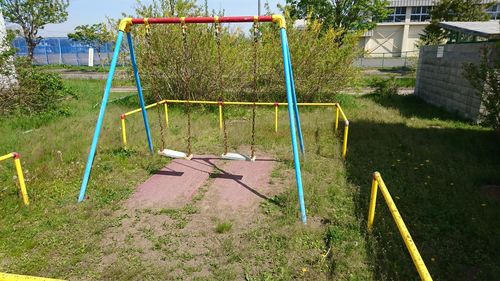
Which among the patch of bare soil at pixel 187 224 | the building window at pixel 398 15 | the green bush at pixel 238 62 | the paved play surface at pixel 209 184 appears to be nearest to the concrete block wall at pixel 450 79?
the green bush at pixel 238 62

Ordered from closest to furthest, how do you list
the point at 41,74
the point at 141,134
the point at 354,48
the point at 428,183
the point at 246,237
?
the point at 246,237, the point at 428,183, the point at 141,134, the point at 41,74, the point at 354,48

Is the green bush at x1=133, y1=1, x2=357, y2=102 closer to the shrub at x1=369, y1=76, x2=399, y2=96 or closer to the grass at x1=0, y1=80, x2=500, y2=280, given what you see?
the shrub at x1=369, y1=76, x2=399, y2=96

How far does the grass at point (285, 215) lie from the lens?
3.00 meters

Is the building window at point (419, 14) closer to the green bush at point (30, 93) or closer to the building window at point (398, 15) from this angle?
the building window at point (398, 15)

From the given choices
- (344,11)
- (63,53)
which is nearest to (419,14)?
(344,11)

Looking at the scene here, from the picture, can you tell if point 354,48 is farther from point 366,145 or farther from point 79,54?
point 79,54

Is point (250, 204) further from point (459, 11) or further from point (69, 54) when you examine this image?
point (69, 54)

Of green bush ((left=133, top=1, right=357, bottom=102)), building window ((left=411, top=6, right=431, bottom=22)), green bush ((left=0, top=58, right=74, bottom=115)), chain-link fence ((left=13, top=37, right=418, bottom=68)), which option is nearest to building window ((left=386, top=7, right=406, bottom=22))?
building window ((left=411, top=6, right=431, bottom=22))

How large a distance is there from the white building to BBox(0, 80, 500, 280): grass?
114 ft

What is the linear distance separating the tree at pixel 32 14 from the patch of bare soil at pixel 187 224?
908 inches

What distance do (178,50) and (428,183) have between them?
7.68 metres

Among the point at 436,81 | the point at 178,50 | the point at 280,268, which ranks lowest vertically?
the point at 280,268

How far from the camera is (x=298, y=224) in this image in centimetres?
366

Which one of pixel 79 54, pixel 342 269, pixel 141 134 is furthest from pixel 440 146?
pixel 79 54
